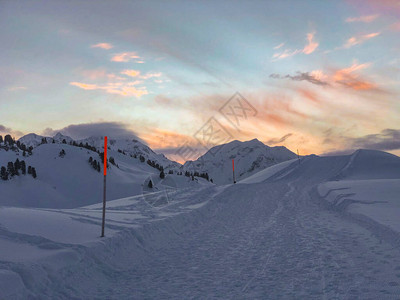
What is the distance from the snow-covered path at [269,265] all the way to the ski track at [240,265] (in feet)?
Result: 0.06

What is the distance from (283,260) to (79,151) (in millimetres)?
40765

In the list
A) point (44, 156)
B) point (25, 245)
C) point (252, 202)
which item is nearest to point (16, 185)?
point (44, 156)

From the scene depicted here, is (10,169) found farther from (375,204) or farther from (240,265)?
(375,204)

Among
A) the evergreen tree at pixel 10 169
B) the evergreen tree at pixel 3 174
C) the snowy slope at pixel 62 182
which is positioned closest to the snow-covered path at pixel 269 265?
the snowy slope at pixel 62 182

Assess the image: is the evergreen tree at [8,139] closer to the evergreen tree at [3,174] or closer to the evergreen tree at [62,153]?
the evergreen tree at [62,153]

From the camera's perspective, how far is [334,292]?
5414 mm

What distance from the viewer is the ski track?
226 inches

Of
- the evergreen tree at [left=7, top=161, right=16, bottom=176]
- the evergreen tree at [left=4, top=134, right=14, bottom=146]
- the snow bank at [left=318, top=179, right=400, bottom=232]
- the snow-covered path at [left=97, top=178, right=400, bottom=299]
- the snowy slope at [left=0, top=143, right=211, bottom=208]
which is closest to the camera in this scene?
the snow-covered path at [left=97, top=178, right=400, bottom=299]

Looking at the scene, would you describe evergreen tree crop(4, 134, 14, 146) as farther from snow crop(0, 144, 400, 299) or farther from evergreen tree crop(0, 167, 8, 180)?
snow crop(0, 144, 400, 299)

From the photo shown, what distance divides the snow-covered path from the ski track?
0.06 ft

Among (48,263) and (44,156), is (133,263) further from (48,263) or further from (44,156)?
(44,156)

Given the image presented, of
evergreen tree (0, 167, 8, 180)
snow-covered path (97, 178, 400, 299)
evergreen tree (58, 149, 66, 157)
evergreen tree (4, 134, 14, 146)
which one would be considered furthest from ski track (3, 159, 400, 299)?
evergreen tree (4, 134, 14, 146)

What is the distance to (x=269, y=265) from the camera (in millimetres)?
7316

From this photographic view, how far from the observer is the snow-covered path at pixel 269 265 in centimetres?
570
